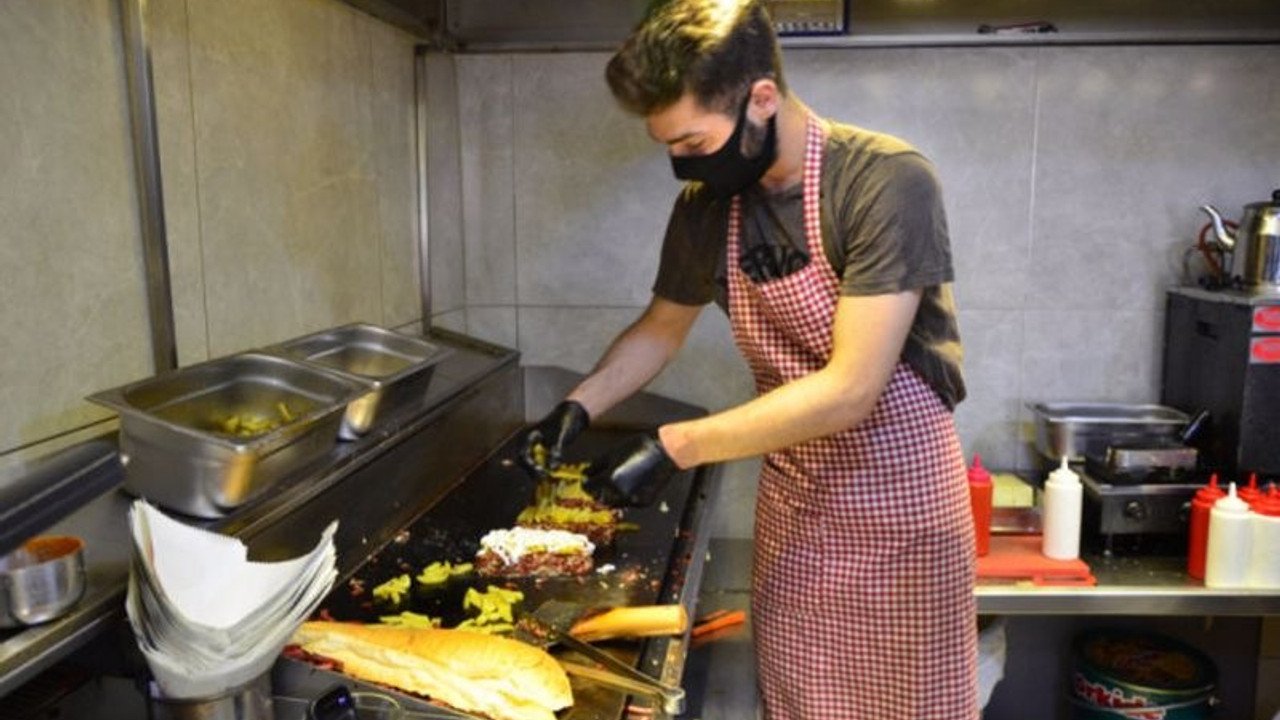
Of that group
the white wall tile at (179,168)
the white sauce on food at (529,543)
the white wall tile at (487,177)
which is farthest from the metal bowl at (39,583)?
the white wall tile at (487,177)

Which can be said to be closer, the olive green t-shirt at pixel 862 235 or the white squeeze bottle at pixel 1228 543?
the olive green t-shirt at pixel 862 235

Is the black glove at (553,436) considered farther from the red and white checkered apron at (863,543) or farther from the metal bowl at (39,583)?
the metal bowl at (39,583)

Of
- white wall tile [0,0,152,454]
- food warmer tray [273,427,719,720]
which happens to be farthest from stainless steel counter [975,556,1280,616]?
white wall tile [0,0,152,454]

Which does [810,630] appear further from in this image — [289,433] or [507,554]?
[289,433]

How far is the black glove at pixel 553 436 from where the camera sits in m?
1.77

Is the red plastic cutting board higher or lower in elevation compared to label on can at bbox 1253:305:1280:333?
lower

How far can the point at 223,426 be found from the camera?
1632mm

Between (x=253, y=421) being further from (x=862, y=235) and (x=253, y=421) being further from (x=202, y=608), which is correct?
(x=862, y=235)

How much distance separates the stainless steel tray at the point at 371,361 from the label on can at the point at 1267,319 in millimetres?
1818

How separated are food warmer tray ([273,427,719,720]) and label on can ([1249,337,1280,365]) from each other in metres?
1.27

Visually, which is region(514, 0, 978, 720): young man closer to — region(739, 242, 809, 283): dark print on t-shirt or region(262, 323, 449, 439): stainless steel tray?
region(739, 242, 809, 283): dark print on t-shirt

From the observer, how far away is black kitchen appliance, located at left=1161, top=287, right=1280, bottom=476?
2.37m

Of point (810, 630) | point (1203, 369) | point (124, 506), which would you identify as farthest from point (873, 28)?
point (124, 506)

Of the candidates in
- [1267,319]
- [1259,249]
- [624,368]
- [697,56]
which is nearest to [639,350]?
[624,368]
